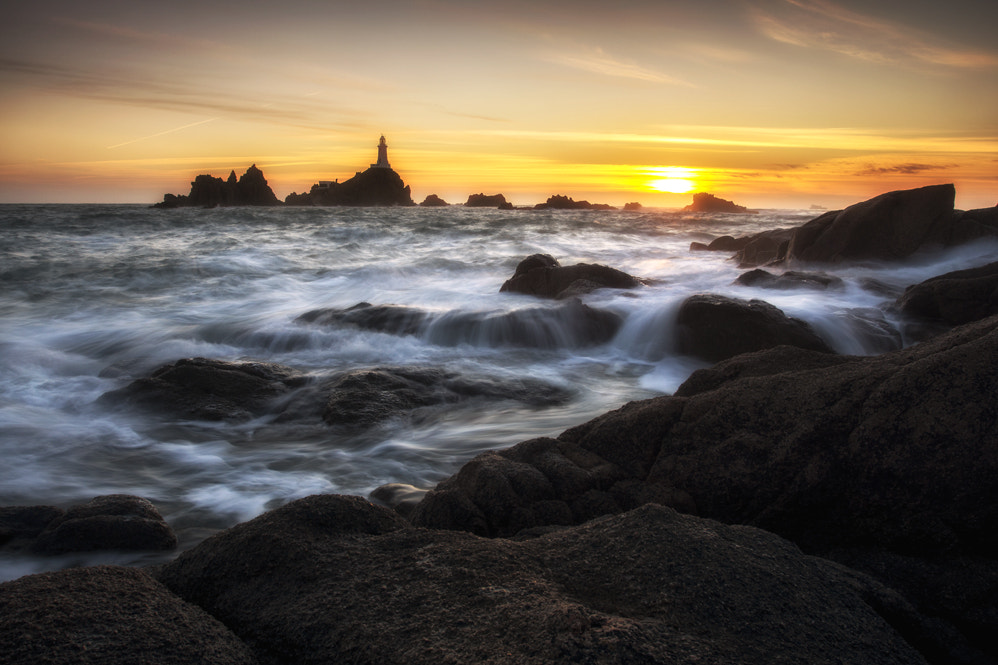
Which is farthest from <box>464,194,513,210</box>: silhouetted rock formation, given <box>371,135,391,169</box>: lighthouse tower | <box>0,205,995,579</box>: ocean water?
<box>0,205,995,579</box>: ocean water

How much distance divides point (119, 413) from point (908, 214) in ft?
41.5

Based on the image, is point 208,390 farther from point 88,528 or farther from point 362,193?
point 362,193

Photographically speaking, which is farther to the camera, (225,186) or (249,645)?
(225,186)

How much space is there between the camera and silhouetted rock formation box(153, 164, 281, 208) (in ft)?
256

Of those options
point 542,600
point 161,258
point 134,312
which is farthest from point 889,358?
point 161,258

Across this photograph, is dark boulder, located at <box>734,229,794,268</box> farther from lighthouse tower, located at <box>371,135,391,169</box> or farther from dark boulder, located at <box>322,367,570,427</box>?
lighthouse tower, located at <box>371,135,391,169</box>

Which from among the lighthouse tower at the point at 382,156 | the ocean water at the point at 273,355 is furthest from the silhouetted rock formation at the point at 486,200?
the ocean water at the point at 273,355

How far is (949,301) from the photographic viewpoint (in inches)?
318

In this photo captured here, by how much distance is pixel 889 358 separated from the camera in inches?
121

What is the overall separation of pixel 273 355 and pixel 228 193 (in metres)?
80.8

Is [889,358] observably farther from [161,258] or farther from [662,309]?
[161,258]

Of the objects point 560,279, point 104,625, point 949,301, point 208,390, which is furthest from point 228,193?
point 104,625

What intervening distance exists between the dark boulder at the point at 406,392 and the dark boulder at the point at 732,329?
2.00 metres

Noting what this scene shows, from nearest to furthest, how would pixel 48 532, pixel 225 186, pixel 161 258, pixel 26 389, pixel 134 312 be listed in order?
1. pixel 48 532
2. pixel 26 389
3. pixel 134 312
4. pixel 161 258
5. pixel 225 186
